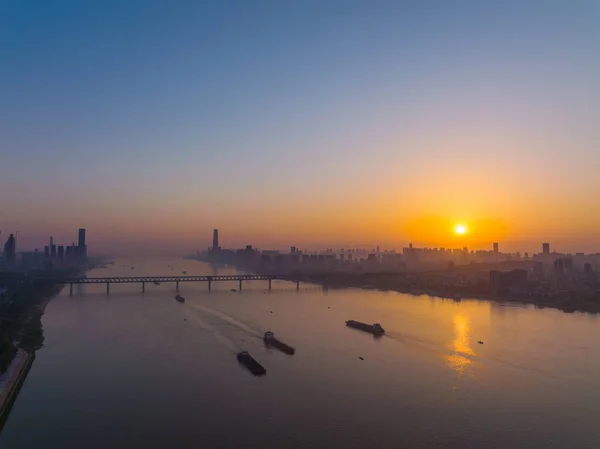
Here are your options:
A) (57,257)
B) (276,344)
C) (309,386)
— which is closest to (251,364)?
(309,386)

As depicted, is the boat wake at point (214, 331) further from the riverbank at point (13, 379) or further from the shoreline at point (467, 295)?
the shoreline at point (467, 295)

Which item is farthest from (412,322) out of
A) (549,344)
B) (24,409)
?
(24,409)

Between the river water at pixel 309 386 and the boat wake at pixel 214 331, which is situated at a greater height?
the boat wake at pixel 214 331

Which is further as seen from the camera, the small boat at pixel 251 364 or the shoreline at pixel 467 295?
the shoreline at pixel 467 295

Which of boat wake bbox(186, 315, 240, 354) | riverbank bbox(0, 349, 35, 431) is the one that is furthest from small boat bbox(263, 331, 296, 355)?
riverbank bbox(0, 349, 35, 431)

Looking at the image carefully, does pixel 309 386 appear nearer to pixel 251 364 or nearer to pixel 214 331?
pixel 251 364

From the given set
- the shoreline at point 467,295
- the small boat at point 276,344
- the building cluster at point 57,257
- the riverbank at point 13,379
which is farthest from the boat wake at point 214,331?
the building cluster at point 57,257

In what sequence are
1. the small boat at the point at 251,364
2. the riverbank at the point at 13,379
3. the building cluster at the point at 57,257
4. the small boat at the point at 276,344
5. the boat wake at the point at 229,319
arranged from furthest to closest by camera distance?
the building cluster at the point at 57,257 → the boat wake at the point at 229,319 → the small boat at the point at 276,344 → the small boat at the point at 251,364 → the riverbank at the point at 13,379

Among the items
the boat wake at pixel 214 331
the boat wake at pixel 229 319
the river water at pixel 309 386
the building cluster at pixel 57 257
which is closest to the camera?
the river water at pixel 309 386
